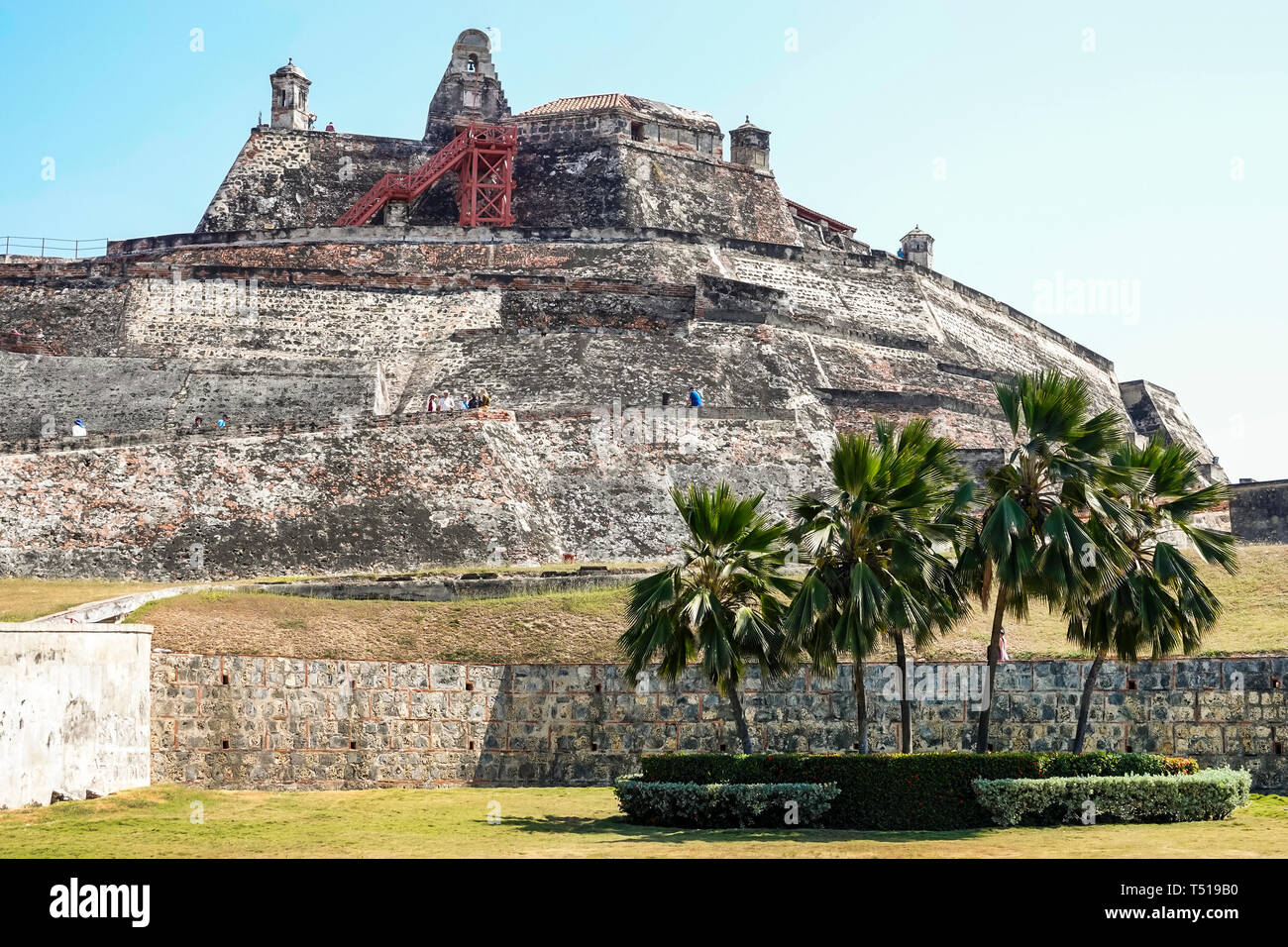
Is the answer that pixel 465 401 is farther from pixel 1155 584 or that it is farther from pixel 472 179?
pixel 1155 584

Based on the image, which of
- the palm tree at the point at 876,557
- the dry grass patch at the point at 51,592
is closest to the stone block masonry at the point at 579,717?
the palm tree at the point at 876,557

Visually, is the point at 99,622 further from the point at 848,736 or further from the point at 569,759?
the point at 848,736

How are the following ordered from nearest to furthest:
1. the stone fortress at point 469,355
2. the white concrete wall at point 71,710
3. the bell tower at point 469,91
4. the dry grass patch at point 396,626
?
the white concrete wall at point 71,710 < the dry grass patch at point 396,626 < the stone fortress at point 469,355 < the bell tower at point 469,91

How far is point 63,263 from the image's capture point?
39281 millimetres

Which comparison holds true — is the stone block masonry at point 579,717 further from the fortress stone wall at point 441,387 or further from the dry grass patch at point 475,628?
the fortress stone wall at point 441,387

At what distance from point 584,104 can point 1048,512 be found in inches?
1405

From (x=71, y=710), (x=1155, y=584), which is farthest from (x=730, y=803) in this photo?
(x=71, y=710)

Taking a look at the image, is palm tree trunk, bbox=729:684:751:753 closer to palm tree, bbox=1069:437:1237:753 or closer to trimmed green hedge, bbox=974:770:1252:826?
trimmed green hedge, bbox=974:770:1252:826

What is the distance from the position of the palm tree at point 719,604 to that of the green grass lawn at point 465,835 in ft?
6.40

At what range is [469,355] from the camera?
3641 cm

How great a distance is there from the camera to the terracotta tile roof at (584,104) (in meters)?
50.4

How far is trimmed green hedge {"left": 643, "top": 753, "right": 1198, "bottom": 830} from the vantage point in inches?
655

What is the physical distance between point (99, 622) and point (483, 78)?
110 feet

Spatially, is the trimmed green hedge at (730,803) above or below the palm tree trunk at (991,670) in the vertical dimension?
below
